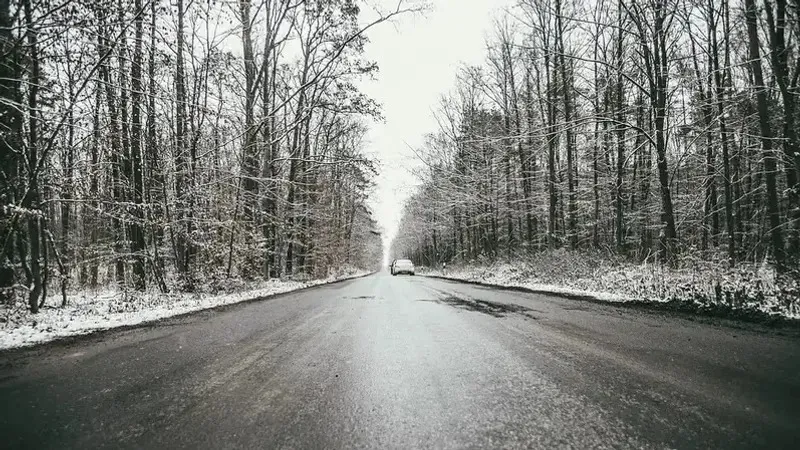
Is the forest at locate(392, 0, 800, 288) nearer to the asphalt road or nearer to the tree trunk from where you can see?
the tree trunk

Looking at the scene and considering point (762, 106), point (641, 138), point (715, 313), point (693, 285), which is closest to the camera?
point (715, 313)

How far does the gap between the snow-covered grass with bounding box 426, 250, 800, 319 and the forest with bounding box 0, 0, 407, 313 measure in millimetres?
9648

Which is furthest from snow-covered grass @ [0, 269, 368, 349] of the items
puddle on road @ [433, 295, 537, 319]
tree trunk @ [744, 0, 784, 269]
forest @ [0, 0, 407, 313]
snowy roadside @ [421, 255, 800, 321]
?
tree trunk @ [744, 0, 784, 269]

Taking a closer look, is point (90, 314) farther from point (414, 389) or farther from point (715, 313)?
point (715, 313)

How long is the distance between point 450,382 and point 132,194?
11651 millimetres

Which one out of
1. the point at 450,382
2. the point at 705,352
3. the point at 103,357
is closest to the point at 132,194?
the point at 103,357

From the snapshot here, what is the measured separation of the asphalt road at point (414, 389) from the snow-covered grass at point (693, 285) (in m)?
1.38

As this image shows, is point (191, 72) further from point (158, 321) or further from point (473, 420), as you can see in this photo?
point (473, 420)

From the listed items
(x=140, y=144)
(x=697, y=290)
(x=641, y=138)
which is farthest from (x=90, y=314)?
(x=641, y=138)

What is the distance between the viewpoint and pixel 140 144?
35.4 ft

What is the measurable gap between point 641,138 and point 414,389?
56.5ft

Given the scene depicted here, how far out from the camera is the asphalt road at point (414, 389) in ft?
6.56

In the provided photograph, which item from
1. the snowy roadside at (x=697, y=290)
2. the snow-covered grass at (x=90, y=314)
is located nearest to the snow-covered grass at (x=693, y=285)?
the snowy roadside at (x=697, y=290)

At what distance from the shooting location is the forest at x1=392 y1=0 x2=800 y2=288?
339 inches
